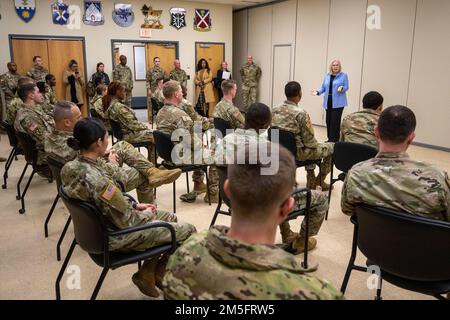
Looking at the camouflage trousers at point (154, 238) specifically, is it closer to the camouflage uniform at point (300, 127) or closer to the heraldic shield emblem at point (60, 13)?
the camouflage uniform at point (300, 127)

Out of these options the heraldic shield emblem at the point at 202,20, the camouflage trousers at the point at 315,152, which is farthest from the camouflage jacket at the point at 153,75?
the camouflage trousers at the point at 315,152

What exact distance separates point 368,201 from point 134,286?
1575 mm

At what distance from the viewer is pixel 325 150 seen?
3908 mm

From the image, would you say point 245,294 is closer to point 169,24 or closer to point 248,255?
point 248,255

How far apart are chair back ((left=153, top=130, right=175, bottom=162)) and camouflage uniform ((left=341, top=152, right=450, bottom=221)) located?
85.2 inches

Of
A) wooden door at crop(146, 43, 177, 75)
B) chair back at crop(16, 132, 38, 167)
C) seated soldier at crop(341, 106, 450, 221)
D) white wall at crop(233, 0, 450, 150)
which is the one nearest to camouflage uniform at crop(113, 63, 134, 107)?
wooden door at crop(146, 43, 177, 75)

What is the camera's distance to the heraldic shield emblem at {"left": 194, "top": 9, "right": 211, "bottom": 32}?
10352 millimetres

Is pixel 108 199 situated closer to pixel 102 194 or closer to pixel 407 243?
pixel 102 194

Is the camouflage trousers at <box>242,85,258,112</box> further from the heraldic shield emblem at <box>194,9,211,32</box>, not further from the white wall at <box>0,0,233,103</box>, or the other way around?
the heraldic shield emblem at <box>194,9,211,32</box>

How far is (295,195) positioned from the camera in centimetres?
257

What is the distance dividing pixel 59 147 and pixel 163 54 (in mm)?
7368

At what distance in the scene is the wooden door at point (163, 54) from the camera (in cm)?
1005

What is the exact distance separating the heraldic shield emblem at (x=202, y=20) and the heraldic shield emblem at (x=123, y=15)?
1.76 m

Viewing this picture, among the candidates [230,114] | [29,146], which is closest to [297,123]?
[230,114]
